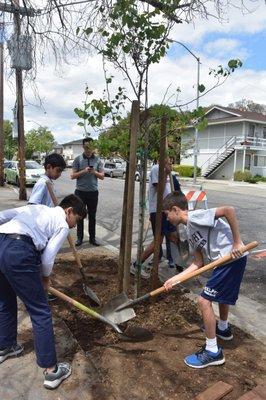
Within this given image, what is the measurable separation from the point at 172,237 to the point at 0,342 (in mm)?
2858

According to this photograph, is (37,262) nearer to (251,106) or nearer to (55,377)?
(55,377)

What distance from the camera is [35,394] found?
9.51 feet

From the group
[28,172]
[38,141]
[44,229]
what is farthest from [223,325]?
[38,141]

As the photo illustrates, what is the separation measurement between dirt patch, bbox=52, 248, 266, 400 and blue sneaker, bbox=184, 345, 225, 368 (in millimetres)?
45

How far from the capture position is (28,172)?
68.1ft

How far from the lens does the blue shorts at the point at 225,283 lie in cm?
337

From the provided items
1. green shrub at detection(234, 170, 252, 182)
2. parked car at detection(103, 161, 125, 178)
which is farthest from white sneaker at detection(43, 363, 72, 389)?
parked car at detection(103, 161, 125, 178)

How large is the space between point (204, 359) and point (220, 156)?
36596 mm

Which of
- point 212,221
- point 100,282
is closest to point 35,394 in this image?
point 212,221

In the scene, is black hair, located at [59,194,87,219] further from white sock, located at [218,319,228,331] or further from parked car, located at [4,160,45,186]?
parked car, located at [4,160,45,186]

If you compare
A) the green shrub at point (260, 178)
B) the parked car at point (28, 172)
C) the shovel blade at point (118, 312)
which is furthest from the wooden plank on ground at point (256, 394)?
the green shrub at point (260, 178)

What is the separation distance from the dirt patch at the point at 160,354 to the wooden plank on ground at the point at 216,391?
0.05 metres

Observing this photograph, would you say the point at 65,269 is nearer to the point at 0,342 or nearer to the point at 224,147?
the point at 0,342

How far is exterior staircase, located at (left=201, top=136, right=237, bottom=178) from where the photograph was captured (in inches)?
1511
